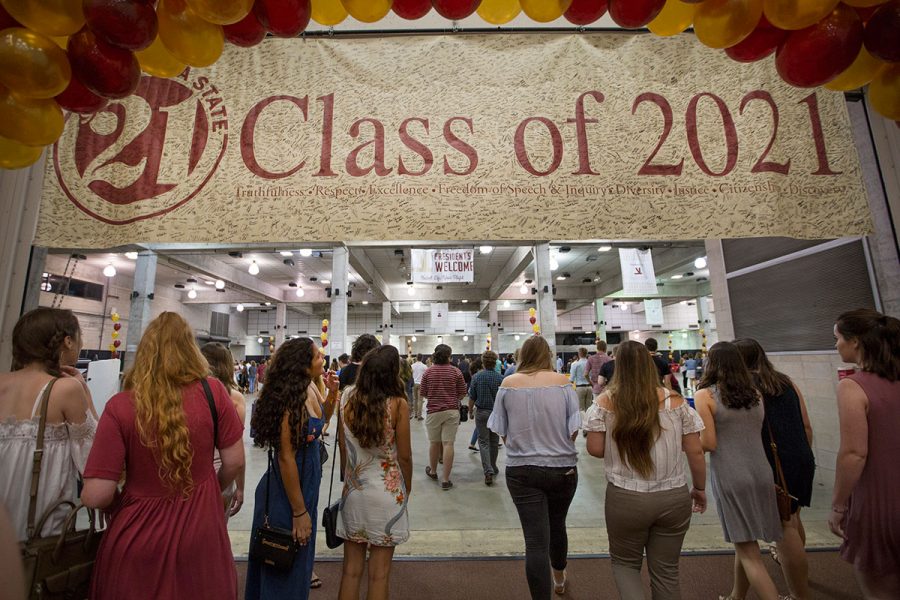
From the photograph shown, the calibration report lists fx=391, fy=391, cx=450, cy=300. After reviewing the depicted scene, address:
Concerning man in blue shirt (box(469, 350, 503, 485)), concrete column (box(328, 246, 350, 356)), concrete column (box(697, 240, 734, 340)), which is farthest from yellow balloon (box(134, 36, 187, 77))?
concrete column (box(697, 240, 734, 340))

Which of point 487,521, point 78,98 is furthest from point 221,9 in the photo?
point 487,521

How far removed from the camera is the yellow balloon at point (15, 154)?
1940mm

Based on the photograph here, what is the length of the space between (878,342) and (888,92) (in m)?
1.27

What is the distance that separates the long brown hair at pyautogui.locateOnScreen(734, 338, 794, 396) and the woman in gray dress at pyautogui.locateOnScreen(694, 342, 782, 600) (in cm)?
12

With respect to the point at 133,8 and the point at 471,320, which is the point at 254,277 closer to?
the point at 471,320

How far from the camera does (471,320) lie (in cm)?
2217

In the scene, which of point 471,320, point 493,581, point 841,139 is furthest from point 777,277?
point 471,320

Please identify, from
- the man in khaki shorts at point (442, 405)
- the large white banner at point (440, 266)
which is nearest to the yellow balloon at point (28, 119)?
the man in khaki shorts at point (442, 405)

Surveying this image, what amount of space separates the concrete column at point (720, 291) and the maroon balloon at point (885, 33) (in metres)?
3.38

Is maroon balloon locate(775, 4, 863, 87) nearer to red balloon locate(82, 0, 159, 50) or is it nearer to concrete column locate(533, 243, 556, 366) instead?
red balloon locate(82, 0, 159, 50)

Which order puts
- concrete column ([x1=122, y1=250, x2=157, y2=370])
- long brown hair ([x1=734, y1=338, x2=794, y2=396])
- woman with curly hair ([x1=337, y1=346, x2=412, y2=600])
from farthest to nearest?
1. concrete column ([x1=122, y1=250, x2=157, y2=370])
2. long brown hair ([x1=734, y1=338, x2=794, y2=396])
3. woman with curly hair ([x1=337, y1=346, x2=412, y2=600])

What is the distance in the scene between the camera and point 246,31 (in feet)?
6.41

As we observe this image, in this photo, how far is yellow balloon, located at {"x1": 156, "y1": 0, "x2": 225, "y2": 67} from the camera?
5.89 feet

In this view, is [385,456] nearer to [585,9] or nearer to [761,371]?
[761,371]
